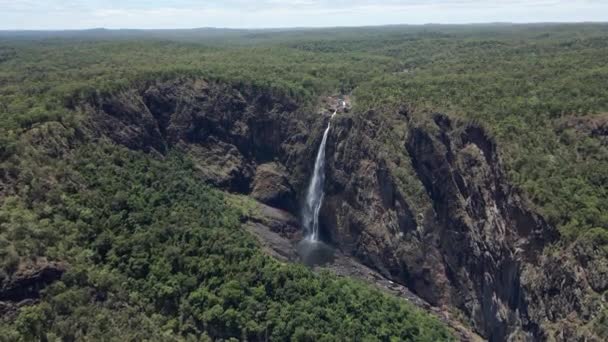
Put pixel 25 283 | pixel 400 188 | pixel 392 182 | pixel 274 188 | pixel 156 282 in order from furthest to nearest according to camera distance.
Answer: pixel 274 188 < pixel 392 182 < pixel 400 188 < pixel 156 282 < pixel 25 283

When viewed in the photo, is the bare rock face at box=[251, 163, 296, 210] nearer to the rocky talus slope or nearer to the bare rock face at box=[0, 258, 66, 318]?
the rocky talus slope

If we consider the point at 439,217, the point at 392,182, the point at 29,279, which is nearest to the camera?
the point at 29,279

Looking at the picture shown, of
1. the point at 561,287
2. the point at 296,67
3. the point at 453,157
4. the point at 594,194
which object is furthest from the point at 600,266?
the point at 296,67

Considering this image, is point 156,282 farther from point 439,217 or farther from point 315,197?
point 315,197

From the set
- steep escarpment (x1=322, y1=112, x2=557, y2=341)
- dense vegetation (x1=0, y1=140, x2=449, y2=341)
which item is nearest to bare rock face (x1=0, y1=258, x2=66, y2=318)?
dense vegetation (x1=0, y1=140, x2=449, y2=341)

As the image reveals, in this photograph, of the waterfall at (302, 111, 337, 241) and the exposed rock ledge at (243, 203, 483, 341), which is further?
the waterfall at (302, 111, 337, 241)

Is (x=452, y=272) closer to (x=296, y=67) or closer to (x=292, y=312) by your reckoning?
(x=292, y=312)

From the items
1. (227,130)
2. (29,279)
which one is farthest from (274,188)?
(29,279)
